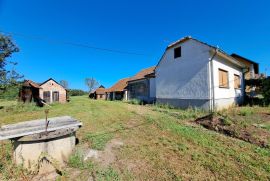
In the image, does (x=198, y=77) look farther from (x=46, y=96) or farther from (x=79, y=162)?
(x=46, y=96)

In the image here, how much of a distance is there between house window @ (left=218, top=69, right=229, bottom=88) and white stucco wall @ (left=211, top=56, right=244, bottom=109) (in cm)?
26

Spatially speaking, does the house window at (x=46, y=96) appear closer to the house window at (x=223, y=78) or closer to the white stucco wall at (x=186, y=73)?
the white stucco wall at (x=186, y=73)

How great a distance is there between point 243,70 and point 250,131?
12.8 m

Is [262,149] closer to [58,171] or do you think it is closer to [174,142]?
[174,142]

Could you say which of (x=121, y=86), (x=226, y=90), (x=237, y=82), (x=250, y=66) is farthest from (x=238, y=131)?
(x=250, y=66)

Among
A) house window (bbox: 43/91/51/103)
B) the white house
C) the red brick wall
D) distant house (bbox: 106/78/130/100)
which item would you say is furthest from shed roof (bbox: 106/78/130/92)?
the white house

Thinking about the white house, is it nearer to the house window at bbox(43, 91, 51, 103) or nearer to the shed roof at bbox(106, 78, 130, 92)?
the shed roof at bbox(106, 78, 130, 92)

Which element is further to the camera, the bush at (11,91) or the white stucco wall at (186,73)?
the bush at (11,91)

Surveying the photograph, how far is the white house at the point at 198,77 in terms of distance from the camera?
10.7 meters

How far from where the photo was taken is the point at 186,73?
12227 mm

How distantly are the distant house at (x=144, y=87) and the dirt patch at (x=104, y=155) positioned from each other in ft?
45.3

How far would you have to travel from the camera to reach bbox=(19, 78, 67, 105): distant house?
22281 millimetres

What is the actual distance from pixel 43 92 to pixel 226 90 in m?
24.6

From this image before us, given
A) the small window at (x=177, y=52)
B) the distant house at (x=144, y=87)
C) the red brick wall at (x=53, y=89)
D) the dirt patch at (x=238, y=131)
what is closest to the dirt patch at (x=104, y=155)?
the dirt patch at (x=238, y=131)
